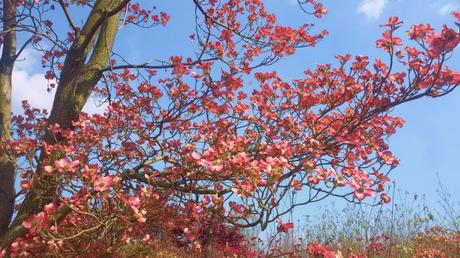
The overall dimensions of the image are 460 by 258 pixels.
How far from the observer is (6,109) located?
493 cm

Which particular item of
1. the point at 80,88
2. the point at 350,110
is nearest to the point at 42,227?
the point at 80,88

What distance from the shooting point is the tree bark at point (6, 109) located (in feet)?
14.3

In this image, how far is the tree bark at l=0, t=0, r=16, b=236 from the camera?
4359 millimetres

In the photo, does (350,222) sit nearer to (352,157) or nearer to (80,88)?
(352,157)

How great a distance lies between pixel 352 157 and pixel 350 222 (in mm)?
3997

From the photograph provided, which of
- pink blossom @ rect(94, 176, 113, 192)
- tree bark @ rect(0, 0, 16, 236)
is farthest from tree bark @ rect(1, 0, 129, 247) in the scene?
pink blossom @ rect(94, 176, 113, 192)

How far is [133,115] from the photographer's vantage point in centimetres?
404

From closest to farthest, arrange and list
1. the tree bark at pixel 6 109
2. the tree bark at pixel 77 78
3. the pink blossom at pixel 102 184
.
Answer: the pink blossom at pixel 102 184, the tree bark at pixel 77 78, the tree bark at pixel 6 109

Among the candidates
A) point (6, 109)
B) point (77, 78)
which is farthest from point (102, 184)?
point (6, 109)

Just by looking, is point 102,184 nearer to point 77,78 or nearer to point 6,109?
point 77,78

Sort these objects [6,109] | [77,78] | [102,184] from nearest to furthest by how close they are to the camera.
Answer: [102,184] < [77,78] < [6,109]

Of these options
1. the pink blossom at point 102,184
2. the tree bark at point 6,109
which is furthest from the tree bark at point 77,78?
the pink blossom at point 102,184

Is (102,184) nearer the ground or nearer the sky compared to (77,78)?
nearer the ground

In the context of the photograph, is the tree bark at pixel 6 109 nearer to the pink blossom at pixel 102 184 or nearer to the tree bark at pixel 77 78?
the tree bark at pixel 77 78
